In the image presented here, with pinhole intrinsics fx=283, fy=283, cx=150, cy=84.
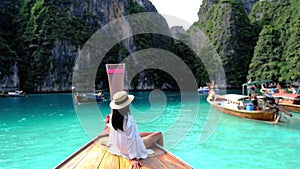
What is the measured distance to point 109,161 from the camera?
4695 mm

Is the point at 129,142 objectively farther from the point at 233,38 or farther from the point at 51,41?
the point at 233,38

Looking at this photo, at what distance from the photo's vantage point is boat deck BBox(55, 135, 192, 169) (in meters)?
4.52

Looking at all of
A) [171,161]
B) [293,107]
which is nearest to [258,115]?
[293,107]

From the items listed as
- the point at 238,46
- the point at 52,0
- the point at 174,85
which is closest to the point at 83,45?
the point at 52,0

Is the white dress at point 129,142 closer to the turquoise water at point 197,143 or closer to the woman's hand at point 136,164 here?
the woman's hand at point 136,164

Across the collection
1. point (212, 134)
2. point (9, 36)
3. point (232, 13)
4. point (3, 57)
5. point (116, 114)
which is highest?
point (232, 13)

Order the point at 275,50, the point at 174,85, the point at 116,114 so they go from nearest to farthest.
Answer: the point at 116,114
the point at 275,50
the point at 174,85

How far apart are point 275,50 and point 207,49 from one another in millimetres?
22326

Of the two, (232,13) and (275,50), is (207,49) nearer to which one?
(232,13)

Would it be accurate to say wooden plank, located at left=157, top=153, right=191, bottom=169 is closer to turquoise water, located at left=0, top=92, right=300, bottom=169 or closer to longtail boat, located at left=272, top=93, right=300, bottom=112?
turquoise water, located at left=0, top=92, right=300, bottom=169

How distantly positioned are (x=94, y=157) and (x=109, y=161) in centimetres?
47

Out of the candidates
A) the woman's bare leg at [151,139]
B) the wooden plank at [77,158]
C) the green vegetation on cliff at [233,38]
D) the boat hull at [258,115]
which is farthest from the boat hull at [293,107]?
the green vegetation on cliff at [233,38]

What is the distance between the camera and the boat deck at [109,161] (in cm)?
452

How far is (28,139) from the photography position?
12727 millimetres
